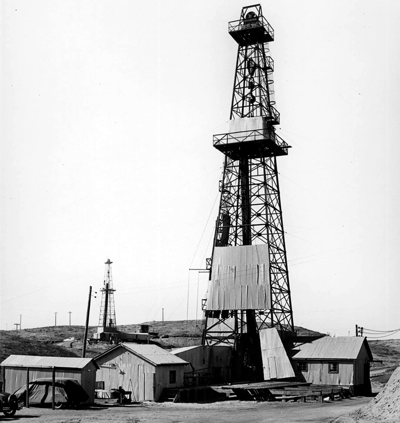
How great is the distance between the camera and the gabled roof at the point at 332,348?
132 feet

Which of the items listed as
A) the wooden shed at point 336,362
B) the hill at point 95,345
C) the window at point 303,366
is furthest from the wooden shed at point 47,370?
the wooden shed at point 336,362

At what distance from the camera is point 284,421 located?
82.1 feet

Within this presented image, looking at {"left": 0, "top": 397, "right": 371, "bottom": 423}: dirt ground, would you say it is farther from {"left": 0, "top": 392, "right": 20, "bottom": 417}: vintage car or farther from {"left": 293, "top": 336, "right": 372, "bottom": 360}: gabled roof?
{"left": 293, "top": 336, "right": 372, "bottom": 360}: gabled roof

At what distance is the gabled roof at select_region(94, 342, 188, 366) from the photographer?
35.4 m

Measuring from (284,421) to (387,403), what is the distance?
3977 mm

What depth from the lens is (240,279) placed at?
44.0 m

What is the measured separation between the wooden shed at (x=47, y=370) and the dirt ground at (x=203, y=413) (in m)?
2.13

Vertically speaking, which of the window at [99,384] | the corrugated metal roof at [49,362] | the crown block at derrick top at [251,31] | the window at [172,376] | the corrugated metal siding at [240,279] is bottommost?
the window at [99,384]

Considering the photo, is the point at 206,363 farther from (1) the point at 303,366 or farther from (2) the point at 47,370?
(2) the point at 47,370

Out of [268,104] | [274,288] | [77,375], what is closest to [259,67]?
[268,104]

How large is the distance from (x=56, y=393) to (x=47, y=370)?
2.18m

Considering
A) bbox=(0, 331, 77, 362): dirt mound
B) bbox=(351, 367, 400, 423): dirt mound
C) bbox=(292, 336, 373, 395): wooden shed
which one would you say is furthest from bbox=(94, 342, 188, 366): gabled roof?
bbox=(0, 331, 77, 362): dirt mound

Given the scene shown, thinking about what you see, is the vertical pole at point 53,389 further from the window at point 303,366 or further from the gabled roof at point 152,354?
the window at point 303,366

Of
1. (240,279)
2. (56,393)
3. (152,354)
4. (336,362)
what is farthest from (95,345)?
(56,393)
